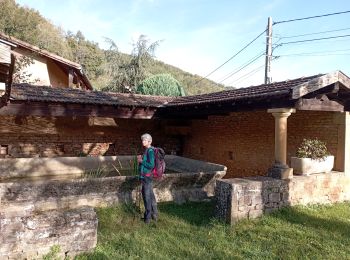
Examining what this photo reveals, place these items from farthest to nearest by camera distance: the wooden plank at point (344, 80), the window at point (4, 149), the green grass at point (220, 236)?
the window at point (4, 149) → the wooden plank at point (344, 80) → the green grass at point (220, 236)

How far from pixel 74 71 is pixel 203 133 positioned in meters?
8.22

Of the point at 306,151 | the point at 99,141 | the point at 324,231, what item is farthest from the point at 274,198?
the point at 99,141

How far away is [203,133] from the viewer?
12289 millimetres

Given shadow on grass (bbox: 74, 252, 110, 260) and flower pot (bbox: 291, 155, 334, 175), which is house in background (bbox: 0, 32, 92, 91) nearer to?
shadow on grass (bbox: 74, 252, 110, 260)

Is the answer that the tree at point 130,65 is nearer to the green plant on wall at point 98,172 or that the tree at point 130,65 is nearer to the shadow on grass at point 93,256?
the green plant on wall at point 98,172

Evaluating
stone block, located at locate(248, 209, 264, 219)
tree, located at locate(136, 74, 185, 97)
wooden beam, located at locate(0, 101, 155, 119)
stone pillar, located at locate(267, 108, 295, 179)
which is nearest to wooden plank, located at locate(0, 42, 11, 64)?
stone block, located at locate(248, 209, 264, 219)

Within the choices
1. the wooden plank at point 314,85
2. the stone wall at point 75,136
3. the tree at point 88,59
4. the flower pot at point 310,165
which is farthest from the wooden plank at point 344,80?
the tree at point 88,59

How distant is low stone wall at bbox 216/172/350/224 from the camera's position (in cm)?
582

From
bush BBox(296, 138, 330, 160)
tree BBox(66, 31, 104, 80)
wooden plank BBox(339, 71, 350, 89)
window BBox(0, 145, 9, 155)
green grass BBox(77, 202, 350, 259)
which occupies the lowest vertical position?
green grass BBox(77, 202, 350, 259)

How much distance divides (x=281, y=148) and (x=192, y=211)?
92.6 inches

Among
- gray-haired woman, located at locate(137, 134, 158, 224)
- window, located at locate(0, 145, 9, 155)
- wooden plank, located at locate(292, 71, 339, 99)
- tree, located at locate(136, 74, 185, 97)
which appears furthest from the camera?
tree, located at locate(136, 74, 185, 97)

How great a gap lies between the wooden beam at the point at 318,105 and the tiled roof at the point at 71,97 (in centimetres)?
514

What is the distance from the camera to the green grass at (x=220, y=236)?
4.58m

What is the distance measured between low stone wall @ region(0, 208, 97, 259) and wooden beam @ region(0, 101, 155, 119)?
193 inches
